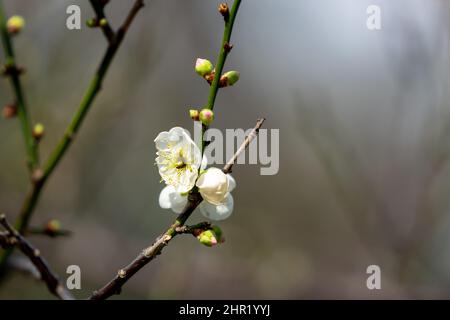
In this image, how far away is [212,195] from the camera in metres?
1.16

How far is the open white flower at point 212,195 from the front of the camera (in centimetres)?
114

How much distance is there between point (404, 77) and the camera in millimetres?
2904

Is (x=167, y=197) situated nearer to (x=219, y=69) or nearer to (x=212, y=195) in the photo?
(x=212, y=195)

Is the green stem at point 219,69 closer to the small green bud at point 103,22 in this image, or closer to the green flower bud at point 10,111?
the small green bud at point 103,22

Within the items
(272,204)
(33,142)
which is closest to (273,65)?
(272,204)

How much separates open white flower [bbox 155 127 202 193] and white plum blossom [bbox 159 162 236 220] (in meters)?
0.03

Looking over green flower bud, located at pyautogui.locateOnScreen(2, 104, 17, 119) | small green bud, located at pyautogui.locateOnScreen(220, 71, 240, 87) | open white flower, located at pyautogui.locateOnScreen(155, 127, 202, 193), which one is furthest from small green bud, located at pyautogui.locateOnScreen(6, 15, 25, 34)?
small green bud, located at pyautogui.locateOnScreen(220, 71, 240, 87)

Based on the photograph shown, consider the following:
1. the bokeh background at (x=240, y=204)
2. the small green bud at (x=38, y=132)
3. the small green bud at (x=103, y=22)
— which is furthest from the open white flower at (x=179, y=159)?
the bokeh background at (x=240, y=204)

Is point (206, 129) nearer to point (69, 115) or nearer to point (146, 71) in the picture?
point (146, 71)

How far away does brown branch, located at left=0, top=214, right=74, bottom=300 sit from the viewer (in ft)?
3.84

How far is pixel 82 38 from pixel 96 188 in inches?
43.0

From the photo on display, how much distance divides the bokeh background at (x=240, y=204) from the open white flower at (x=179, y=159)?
1358 mm

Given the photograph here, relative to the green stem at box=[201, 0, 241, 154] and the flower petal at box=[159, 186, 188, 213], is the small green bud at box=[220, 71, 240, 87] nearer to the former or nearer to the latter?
the green stem at box=[201, 0, 241, 154]

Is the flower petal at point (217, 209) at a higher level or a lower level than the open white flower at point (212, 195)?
lower
